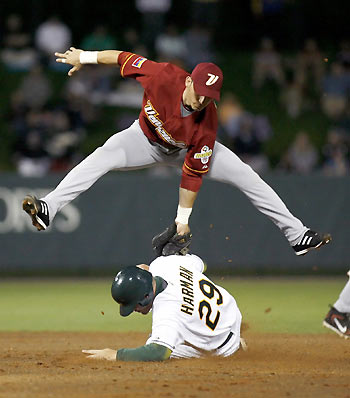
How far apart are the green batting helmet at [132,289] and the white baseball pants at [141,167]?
1417 millimetres

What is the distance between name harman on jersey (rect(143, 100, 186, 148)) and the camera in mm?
7785

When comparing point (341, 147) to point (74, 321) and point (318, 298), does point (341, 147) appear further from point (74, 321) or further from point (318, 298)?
point (74, 321)

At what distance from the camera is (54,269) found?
47.6ft

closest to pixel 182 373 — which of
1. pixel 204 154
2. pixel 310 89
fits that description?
pixel 204 154

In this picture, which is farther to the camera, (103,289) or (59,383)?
(103,289)

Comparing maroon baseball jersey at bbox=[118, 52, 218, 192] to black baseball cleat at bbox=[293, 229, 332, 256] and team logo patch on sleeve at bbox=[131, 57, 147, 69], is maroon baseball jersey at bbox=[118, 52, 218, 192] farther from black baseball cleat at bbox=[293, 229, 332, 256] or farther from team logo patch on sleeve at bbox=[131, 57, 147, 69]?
black baseball cleat at bbox=[293, 229, 332, 256]

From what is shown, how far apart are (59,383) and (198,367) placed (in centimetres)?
124

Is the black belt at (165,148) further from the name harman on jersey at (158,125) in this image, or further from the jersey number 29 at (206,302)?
the jersey number 29 at (206,302)

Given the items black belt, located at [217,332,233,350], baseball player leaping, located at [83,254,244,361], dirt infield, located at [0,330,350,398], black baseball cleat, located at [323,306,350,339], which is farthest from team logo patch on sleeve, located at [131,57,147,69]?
black baseball cleat, located at [323,306,350,339]

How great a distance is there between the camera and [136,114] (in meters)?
16.6

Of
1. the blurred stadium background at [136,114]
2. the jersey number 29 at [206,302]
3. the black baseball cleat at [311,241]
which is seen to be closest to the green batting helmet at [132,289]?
the jersey number 29 at [206,302]

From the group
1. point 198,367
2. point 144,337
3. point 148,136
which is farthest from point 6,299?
point 198,367

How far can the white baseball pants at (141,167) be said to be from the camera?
25.6 feet

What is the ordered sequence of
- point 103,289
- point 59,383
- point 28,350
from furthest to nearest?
point 103,289, point 28,350, point 59,383
